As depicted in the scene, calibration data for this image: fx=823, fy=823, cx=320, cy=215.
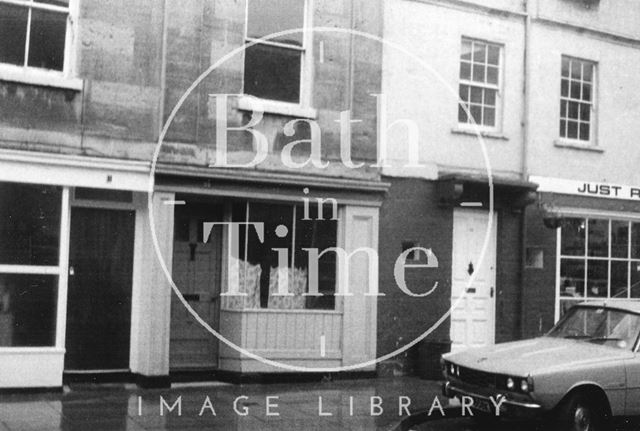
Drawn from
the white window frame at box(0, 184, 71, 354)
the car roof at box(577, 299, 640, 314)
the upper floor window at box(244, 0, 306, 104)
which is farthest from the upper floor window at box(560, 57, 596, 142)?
the white window frame at box(0, 184, 71, 354)

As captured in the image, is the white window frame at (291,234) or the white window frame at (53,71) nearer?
the white window frame at (53,71)

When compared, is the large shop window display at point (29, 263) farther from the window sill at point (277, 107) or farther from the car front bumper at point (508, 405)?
the car front bumper at point (508, 405)

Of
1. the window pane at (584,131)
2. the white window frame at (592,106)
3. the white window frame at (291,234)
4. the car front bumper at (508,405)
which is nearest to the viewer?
the car front bumper at (508,405)

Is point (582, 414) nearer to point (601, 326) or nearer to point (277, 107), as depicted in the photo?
point (601, 326)

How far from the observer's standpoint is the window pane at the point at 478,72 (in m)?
14.9

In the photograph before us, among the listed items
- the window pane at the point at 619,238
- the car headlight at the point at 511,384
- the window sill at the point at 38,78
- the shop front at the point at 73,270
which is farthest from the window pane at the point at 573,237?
the window sill at the point at 38,78

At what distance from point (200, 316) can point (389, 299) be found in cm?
314

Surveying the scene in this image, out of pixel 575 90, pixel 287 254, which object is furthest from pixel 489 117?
pixel 287 254

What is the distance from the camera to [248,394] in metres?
11.6

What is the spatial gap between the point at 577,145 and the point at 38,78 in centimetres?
985

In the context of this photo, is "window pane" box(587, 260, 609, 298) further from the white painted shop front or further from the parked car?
the parked car

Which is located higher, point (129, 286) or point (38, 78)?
point (38, 78)

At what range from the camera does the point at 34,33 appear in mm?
11344

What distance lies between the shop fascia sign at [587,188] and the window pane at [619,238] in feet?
1.74
